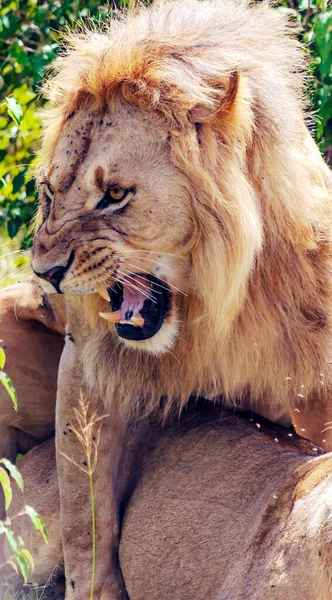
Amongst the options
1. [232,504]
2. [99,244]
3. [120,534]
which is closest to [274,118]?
[99,244]

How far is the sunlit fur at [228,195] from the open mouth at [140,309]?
84 millimetres

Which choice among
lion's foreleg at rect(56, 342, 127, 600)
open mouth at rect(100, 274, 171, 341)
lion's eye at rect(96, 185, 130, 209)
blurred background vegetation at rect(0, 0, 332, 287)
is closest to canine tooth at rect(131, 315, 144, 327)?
open mouth at rect(100, 274, 171, 341)

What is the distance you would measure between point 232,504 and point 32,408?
1.32 m

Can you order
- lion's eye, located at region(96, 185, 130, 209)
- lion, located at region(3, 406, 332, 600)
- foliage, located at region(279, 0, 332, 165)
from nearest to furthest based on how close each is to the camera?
lion, located at region(3, 406, 332, 600)
lion's eye, located at region(96, 185, 130, 209)
foliage, located at region(279, 0, 332, 165)

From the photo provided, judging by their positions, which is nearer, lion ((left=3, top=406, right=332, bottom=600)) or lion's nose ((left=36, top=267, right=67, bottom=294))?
lion ((left=3, top=406, right=332, bottom=600))

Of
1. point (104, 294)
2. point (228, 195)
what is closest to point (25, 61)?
point (104, 294)

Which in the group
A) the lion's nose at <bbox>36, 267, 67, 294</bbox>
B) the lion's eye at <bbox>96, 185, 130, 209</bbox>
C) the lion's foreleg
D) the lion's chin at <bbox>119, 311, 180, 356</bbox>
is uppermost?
the lion's eye at <bbox>96, 185, 130, 209</bbox>

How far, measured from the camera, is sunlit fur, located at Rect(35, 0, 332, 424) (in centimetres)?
332

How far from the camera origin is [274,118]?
3438 millimetres

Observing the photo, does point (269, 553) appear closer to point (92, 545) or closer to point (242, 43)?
point (92, 545)

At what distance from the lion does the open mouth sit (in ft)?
1.72

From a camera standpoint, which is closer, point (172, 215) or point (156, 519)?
point (172, 215)

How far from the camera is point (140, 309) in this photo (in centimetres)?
345

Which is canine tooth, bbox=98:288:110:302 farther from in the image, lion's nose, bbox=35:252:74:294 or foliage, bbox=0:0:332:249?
foliage, bbox=0:0:332:249
